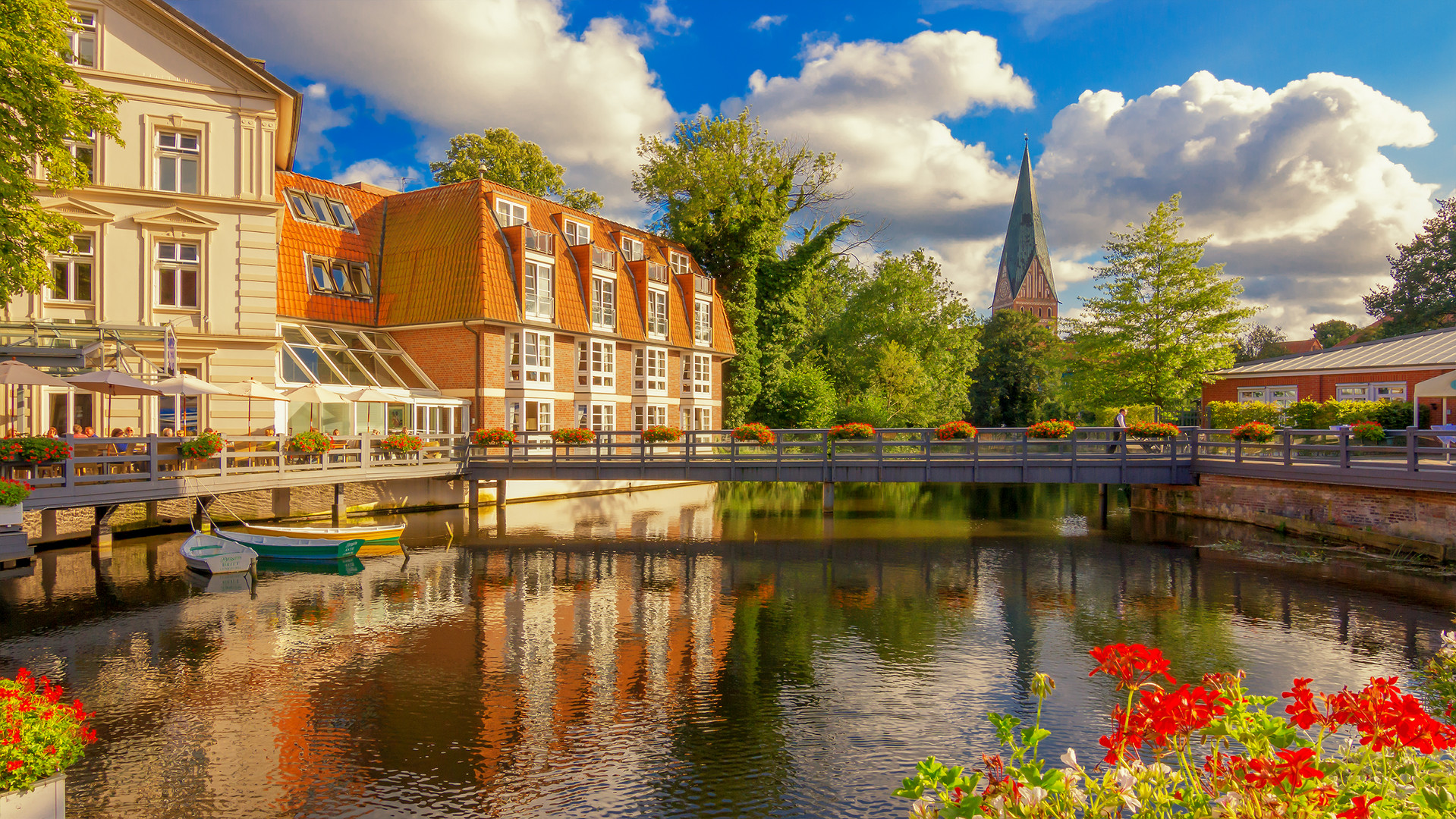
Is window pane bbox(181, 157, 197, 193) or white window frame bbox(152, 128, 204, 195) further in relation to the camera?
window pane bbox(181, 157, 197, 193)

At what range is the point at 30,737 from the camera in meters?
4.90

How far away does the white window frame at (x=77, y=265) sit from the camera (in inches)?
929

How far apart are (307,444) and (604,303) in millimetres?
17431

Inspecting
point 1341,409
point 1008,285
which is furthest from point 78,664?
point 1008,285

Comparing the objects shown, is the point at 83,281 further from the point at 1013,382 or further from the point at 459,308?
the point at 1013,382

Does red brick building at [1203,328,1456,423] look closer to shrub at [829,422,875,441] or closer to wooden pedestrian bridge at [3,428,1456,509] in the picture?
Result: wooden pedestrian bridge at [3,428,1456,509]

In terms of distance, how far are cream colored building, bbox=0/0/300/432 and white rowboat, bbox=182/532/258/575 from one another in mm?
7701

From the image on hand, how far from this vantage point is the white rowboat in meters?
17.5

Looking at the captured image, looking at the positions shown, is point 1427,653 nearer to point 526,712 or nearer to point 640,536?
point 526,712

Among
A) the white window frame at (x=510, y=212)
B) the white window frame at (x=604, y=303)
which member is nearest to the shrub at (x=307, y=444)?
the white window frame at (x=510, y=212)

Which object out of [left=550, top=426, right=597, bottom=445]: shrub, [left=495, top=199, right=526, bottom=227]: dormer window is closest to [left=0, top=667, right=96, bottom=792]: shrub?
[left=550, top=426, right=597, bottom=445]: shrub

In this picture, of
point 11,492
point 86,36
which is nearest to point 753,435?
point 11,492

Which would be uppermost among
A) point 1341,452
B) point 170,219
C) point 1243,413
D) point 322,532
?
point 170,219

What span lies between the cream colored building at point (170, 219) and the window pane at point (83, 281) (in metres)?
0.03
